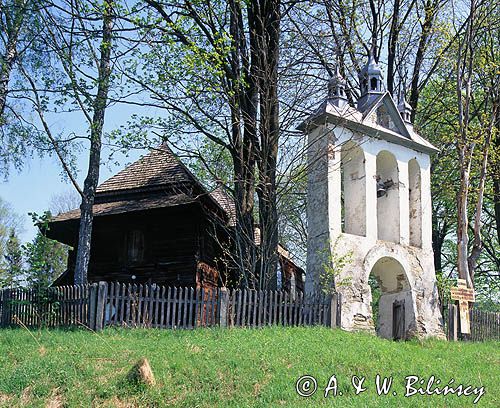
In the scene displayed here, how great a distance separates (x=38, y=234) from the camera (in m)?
17.9

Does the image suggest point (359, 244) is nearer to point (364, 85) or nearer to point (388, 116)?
point (388, 116)

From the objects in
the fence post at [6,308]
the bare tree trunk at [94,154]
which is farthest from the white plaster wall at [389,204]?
the fence post at [6,308]

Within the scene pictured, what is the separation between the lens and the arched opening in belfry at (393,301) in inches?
714

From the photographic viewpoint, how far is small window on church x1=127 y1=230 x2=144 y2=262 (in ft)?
71.3

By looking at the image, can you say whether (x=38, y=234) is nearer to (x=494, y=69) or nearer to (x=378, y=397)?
(x=378, y=397)

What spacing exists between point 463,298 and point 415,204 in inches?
118

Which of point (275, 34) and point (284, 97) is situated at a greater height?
point (275, 34)

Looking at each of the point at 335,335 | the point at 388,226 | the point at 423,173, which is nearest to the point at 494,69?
the point at 423,173

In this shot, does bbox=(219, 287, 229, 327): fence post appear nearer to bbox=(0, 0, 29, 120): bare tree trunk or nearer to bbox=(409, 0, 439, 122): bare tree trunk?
bbox=(0, 0, 29, 120): bare tree trunk

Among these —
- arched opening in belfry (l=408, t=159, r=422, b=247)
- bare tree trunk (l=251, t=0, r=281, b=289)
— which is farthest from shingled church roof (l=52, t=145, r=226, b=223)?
arched opening in belfry (l=408, t=159, r=422, b=247)

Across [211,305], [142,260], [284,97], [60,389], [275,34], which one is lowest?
[60,389]

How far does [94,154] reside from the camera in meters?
19.2

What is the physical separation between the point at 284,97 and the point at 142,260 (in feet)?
23.3

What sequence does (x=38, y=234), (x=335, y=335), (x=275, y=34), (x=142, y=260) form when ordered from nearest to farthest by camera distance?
(x=335, y=335) < (x=38, y=234) < (x=275, y=34) < (x=142, y=260)
